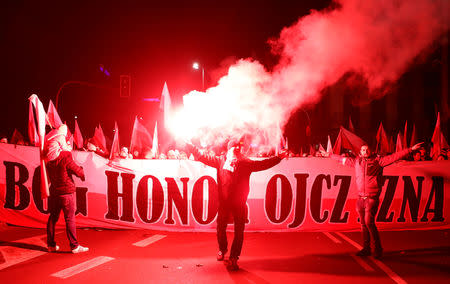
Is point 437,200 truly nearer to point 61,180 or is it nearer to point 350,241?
point 350,241

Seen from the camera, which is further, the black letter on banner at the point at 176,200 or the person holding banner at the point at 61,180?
the black letter on banner at the point at 176,200

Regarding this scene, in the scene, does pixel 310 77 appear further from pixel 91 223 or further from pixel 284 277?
pixel 91 223

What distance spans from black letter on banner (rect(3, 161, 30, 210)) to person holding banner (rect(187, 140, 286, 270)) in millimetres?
4781

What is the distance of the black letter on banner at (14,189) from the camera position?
334 inches

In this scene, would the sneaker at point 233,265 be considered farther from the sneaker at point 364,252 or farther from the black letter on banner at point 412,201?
the black letter on banner at point 412,201

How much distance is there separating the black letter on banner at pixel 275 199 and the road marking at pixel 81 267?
400cm

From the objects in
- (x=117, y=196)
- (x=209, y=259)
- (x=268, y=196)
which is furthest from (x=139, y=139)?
(x=209, y=259)

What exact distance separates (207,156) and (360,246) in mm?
3526

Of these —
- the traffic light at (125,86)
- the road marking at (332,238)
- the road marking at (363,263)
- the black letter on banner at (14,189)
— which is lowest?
the road marking at (332,238)


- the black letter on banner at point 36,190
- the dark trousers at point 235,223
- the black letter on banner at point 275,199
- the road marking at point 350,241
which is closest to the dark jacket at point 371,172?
the road marking at point 350,241

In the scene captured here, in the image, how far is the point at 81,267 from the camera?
5.46 meters

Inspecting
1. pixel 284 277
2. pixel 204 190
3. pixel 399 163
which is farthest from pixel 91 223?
pixel 399 163

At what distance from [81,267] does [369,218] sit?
4628 mm

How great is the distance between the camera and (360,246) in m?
7.11
